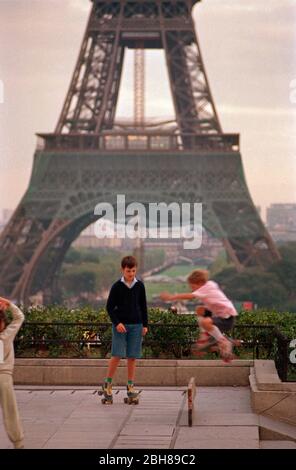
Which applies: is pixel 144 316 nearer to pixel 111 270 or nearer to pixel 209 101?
pixel 209 101

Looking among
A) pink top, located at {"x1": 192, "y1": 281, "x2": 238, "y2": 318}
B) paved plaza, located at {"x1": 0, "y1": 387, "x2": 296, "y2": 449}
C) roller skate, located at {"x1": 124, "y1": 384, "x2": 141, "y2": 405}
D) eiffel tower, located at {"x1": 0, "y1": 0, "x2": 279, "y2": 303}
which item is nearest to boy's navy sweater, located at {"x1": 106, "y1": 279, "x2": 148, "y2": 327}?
roller skate, located at {"x1": 124, "y1": 384, "x2": 141, "y2": 405}

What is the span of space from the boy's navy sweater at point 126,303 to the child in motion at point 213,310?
1553 millimetres

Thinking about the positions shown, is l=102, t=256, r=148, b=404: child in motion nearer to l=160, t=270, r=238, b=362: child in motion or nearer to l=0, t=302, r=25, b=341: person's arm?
l=160, t=270, r=238, b=362: child in motion

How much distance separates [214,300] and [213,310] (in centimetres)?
16

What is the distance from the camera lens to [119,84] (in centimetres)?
7419

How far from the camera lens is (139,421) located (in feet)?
40.0

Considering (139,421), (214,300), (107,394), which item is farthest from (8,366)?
(107,394)

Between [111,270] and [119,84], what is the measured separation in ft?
89.5

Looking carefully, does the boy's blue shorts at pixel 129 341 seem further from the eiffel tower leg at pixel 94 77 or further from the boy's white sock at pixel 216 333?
the eiffel tower leg at pixel 94 77

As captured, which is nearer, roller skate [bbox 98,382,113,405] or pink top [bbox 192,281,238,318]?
pink top [bbox 192,281,238,318]

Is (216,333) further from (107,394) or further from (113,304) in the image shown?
(107,394)

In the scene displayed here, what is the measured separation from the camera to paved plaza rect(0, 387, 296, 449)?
36.4ft

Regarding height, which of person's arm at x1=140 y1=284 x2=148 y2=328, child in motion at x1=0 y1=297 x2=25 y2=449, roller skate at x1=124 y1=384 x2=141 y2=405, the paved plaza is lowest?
the paved plaza

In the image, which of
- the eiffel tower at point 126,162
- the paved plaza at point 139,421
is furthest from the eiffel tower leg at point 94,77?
the paved plaza at point 139,421
